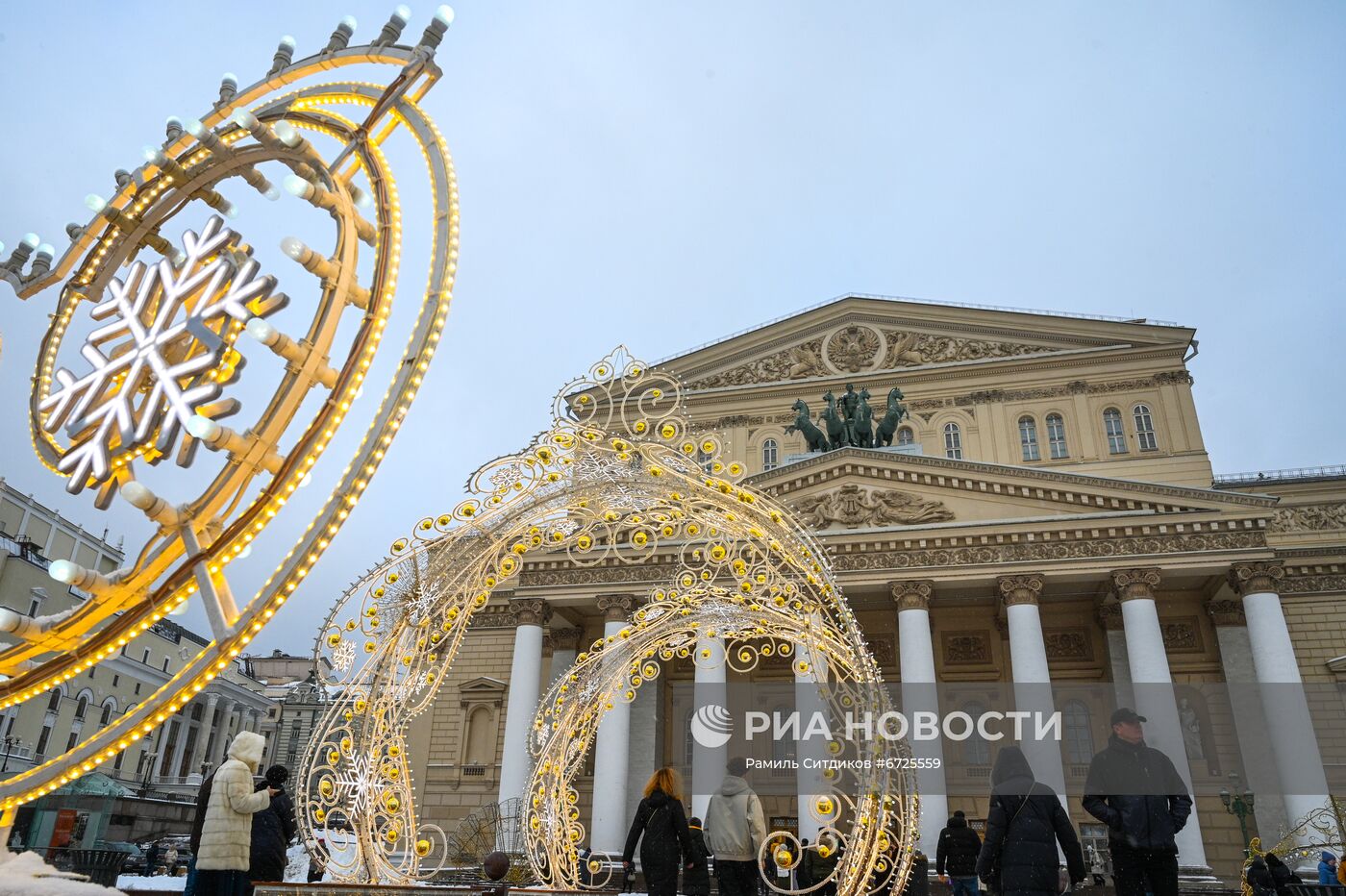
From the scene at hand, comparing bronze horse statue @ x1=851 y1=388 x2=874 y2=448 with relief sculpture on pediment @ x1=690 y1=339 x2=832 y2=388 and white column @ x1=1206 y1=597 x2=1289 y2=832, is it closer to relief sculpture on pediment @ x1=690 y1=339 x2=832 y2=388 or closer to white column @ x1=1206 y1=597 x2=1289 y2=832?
relief sculpture on pediment @ x1=690 y1=339 x2=832 y2=388

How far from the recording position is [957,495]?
23016 millimetres

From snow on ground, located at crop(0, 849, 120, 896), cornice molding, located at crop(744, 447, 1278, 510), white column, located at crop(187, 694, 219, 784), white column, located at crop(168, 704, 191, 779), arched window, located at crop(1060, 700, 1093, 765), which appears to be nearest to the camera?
snow on ground, located at crop(0, 849, 120, 896)

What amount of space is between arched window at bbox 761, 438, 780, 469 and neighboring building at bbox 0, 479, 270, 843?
1902 cm

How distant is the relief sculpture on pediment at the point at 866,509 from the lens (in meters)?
23.0

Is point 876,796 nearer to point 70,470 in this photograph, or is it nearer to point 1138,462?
point 70,470

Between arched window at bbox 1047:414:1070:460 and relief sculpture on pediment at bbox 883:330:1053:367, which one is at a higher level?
relief sculpture on pediment at bbox 883:330:1053:367

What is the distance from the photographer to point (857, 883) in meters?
8.05

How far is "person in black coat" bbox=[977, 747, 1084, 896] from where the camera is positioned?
225 inches

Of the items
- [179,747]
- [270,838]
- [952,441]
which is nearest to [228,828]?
[270,838]

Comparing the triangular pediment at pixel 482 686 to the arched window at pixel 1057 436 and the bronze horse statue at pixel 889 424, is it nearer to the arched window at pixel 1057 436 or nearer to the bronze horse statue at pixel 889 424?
the bronze horse statue at pixel 889 424

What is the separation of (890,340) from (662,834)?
26.9m

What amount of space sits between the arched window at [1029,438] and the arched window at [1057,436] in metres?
0.41

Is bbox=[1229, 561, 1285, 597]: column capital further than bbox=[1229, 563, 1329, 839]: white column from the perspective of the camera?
Yes

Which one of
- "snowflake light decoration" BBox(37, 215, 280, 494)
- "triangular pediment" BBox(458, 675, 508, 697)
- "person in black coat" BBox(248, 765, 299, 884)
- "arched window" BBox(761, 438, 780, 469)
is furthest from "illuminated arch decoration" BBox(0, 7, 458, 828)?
"arched window" BBox(761, 438, 780, 469)
